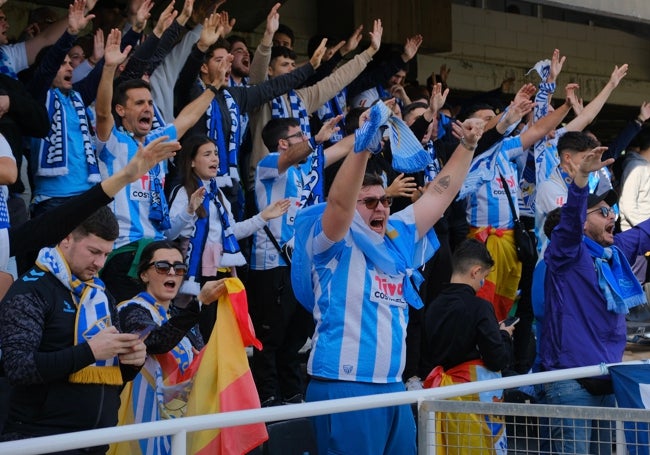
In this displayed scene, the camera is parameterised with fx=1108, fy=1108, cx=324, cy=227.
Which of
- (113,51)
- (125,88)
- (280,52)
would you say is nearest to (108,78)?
(113,51)

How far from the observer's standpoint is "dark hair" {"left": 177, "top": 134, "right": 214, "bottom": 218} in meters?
6.89

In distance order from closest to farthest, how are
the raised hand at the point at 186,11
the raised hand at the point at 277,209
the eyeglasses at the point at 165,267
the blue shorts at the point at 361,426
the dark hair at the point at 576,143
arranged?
the blue shorts at the point at 361,426 < the eyeglasses at the point at 165,267 < the raised hand at the point at 277,209 < the raised hand at the point at 186,11 < the dark hair at the point at 576,143

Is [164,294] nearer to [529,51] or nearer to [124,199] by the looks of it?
[124,199]

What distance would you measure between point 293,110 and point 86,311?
4.53 metres

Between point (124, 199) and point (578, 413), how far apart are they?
348 cm

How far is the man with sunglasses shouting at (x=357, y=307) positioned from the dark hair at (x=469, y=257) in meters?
1.20

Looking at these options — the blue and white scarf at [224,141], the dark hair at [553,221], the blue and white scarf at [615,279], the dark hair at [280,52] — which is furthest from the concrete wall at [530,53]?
the blue and white scarf at [615,279]

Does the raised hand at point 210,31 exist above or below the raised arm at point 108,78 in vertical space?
above

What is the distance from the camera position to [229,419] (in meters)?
3.47

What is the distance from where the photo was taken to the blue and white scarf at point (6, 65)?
689 cm

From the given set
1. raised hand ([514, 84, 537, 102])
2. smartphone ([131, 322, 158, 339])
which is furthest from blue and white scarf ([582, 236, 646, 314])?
smartphone ([131, 322, 158, 339])

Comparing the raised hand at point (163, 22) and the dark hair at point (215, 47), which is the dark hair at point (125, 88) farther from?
the dark hair at point (215, 47)

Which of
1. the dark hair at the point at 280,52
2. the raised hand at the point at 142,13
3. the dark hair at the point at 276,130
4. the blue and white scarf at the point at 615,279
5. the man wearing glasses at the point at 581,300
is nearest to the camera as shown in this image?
the man wearing glasses at the point at 581,300

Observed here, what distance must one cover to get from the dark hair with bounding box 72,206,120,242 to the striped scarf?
12cm
